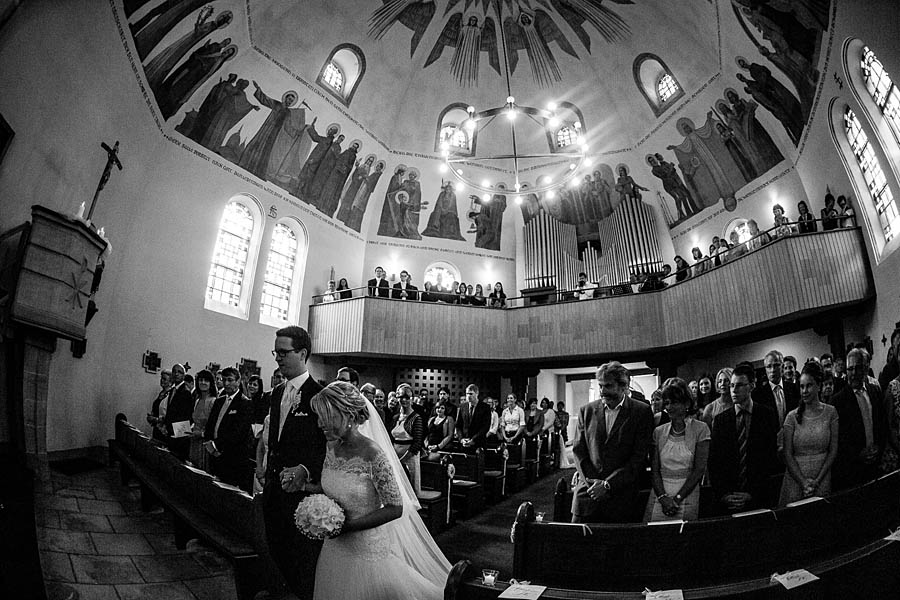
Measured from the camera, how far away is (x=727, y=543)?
97.3 inches

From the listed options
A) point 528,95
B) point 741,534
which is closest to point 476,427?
point 741,534

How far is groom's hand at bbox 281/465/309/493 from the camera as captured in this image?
232 cm

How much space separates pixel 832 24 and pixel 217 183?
12608mm

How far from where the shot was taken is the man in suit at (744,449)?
351 centimetres

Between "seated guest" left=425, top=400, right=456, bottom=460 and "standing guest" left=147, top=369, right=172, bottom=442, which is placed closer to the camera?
"seated guest" left=425, top=400, right=456, bottom=460

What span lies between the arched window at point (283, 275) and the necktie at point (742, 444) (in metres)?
11.7

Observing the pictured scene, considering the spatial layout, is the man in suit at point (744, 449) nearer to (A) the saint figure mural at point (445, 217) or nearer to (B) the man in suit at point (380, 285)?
(B) the man in suit at point (380, 285)

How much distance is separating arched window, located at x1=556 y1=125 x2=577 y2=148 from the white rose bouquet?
16.3m

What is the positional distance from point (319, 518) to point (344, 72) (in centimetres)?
1516

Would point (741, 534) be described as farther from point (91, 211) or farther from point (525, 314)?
point (525, 314)

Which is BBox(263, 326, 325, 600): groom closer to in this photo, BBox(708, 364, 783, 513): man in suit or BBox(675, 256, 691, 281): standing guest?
BBox(708, 364, 783, 513): man in suit

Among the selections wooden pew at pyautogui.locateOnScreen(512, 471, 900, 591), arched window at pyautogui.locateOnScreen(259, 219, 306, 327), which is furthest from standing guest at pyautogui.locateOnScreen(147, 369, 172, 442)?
wooden pew at pyautogui.locateOnScreen(512, 471, 900, 591)

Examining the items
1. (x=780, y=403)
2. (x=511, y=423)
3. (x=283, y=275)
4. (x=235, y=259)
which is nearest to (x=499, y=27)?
(x=283, y=275)

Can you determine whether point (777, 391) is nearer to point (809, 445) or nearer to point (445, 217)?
point (809, 445)
